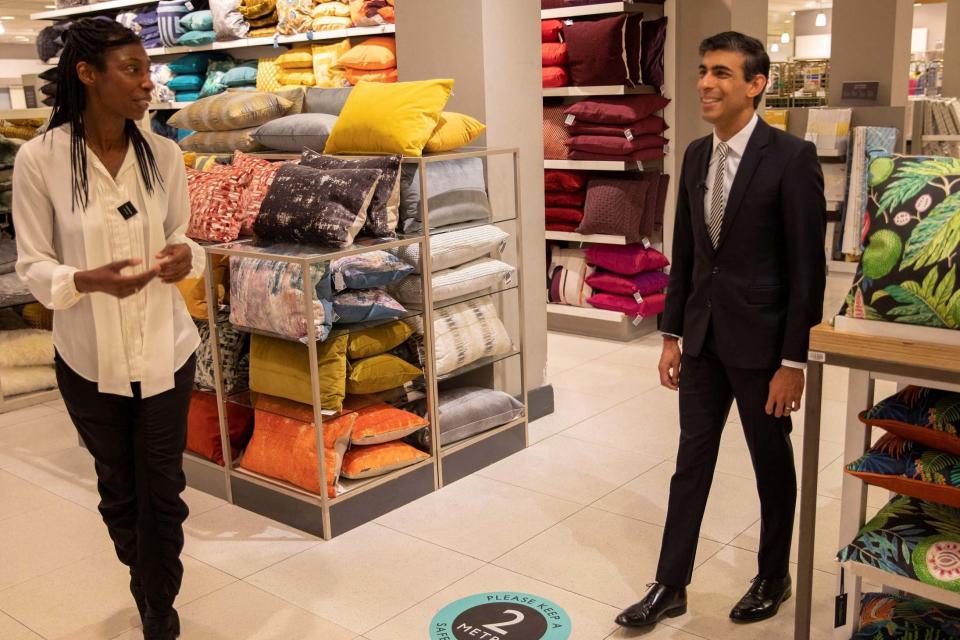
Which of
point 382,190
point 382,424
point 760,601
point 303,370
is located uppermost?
point 382,190

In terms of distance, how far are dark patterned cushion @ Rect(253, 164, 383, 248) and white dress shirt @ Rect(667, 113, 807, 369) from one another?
4.14 feet

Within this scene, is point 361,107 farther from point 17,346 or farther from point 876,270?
point 17,346

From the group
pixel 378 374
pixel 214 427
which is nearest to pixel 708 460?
pixel 378 374

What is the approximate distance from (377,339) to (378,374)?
129 mm

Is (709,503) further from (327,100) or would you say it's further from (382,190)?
(327,100)

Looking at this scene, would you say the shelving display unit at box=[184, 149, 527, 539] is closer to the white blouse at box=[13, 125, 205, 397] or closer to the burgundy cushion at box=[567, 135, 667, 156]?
the white blouse at box=[13, 125, 205, 397]

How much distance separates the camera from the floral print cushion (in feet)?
6.09

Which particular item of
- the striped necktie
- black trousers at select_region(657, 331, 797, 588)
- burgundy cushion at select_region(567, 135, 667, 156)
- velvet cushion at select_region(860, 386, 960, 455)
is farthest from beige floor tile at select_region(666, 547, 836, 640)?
burgundy cushion at select_region(567, 135, 667, 156)

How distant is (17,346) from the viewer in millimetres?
5191

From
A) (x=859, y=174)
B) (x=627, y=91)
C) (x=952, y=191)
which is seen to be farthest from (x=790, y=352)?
(x=859, y=174)

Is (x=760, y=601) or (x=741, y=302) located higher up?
(x=741, y=302)

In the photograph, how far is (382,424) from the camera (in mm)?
3545

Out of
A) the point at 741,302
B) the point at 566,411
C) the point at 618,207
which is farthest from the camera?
the point at 618,207

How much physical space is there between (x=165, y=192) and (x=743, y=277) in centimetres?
154
